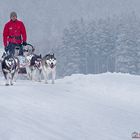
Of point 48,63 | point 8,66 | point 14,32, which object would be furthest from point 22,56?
point 8,66

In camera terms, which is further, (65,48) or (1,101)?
(65,48)

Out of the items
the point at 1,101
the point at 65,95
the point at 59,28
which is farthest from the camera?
the point at 59,28

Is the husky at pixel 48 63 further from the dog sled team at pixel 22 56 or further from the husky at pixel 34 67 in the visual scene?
the husky at pixel 34 67

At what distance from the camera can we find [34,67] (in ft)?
59.2

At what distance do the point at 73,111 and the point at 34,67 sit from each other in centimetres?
691

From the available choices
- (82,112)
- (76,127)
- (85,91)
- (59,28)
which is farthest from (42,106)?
(59,28)

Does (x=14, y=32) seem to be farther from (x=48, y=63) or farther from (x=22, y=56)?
(x=48, y=63)

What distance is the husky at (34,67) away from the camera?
17844 mm

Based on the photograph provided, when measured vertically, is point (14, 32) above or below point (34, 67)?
above

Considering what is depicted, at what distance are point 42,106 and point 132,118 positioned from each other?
7.20ft

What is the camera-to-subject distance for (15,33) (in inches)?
666

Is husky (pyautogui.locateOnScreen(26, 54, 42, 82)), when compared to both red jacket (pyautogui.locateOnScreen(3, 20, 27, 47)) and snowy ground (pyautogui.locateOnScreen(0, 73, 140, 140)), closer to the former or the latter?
red jacket (pyautogui.locateOnScreen(3, 20, 27, 47))

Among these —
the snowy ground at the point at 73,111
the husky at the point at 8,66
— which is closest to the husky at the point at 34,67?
the snowy ground at the point at 73,111

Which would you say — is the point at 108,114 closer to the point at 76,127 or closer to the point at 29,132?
the point at 76,127
